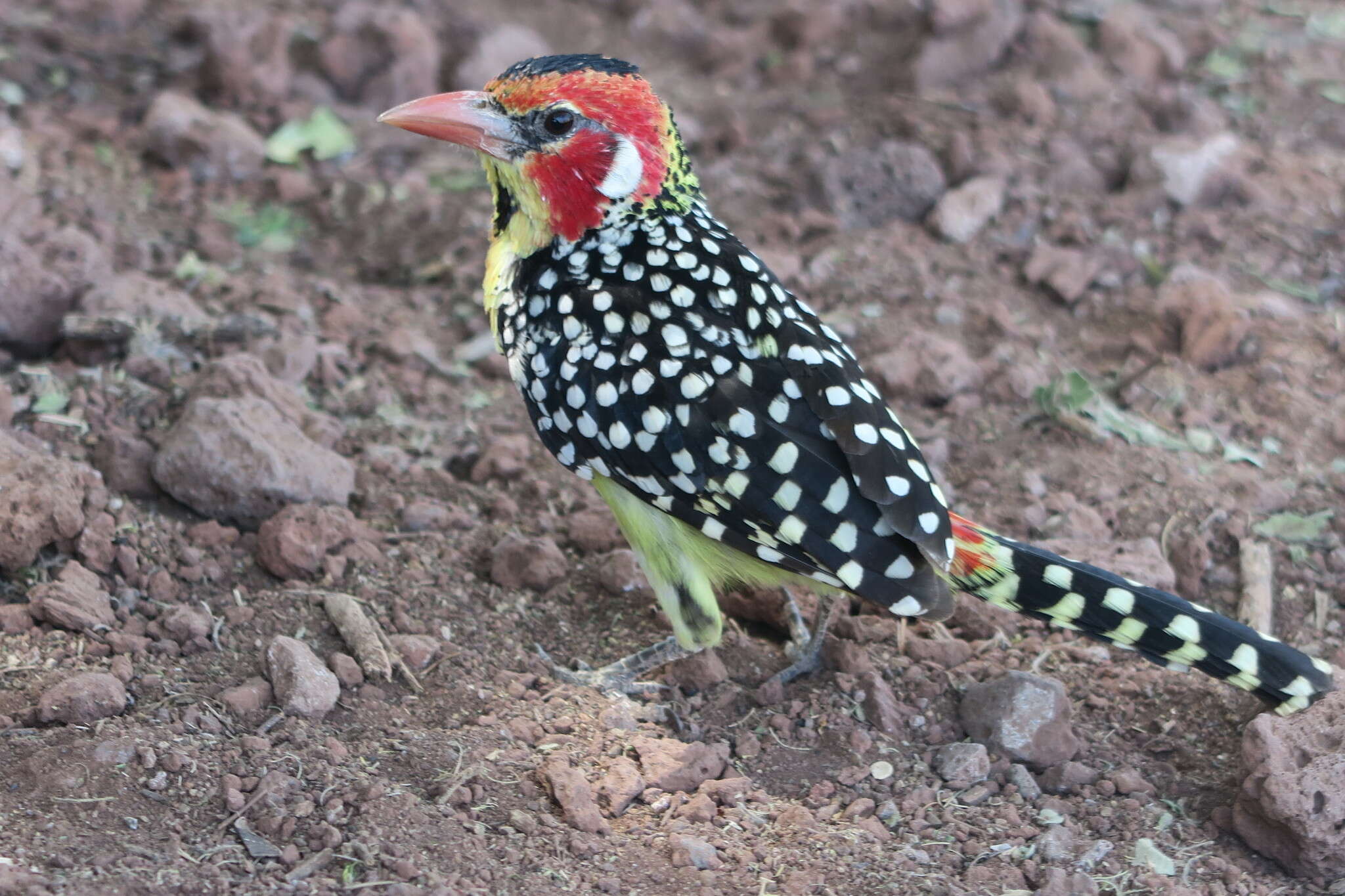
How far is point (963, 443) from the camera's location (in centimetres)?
449

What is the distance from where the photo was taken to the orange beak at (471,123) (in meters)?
3.46

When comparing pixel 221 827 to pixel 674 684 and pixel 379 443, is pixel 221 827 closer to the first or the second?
pixel 674 684

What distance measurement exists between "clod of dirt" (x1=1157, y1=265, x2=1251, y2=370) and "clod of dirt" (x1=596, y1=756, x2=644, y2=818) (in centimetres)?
292

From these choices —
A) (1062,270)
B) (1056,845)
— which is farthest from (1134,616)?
(1062,270)

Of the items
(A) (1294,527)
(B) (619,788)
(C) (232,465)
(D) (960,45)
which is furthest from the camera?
(D) (960,45)

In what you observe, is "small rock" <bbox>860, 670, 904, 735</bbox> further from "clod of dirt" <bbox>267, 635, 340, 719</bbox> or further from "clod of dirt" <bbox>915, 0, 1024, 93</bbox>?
"clod of dirt" <bbox>915, 0, 1024, 93</bbox>

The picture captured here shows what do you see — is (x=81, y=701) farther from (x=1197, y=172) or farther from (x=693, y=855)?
(x=1197, y=172)

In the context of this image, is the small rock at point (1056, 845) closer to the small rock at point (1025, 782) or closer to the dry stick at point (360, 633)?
the small rock at point (1025, 782)

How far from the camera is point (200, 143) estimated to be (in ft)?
18.2

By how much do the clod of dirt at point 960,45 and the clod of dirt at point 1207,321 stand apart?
184 centimetres

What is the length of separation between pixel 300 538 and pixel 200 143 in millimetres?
2653

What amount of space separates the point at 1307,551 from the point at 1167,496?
1.44 feet

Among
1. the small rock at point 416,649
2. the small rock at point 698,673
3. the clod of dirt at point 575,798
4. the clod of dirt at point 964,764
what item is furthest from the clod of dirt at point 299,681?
the clod of dirt at point 964,764

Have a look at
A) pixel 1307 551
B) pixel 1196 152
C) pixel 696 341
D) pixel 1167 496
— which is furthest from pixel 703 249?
pixel 1196 152
